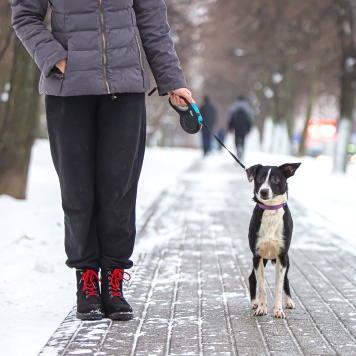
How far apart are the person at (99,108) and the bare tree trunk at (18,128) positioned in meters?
8.47

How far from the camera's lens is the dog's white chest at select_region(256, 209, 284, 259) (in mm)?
5426

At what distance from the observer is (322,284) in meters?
6.82

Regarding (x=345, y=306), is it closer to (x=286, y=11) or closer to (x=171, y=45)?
(x=171, y=45)

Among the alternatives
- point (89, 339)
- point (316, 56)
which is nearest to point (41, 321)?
point (89, 339)

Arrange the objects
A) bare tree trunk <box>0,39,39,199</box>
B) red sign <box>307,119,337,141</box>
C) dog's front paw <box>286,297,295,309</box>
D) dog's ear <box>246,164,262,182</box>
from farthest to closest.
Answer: red sign <box>307,119,337,141</box> < bare tree trunk <box>0,39,39,199</box> < dog's front paw <box>286,297,295,309</box> < dog's ear <box>246,164,262,182</box>

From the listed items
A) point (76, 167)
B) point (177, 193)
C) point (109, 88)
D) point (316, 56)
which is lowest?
point (177, 193)

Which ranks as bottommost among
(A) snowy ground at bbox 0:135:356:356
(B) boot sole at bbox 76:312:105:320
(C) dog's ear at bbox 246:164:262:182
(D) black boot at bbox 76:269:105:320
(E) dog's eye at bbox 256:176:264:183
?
(A) snowy ground at bbox 0:135:356:356

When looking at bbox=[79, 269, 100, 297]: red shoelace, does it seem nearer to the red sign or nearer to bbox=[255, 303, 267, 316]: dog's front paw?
bbox=[255, 303, 267, 316]: dog's front paw

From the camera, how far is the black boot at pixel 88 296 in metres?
5.14

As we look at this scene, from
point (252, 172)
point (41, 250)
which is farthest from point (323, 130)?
point (252, 172)

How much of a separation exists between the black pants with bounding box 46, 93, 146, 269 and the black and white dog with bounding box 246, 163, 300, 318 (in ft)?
2.60

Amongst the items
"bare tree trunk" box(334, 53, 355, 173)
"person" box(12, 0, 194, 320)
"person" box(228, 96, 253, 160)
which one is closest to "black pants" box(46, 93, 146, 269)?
"person" box(12, 0, 194, 320)

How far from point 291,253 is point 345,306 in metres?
2.89

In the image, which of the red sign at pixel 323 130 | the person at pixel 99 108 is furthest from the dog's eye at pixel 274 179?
the red sign at pixel 323 130
